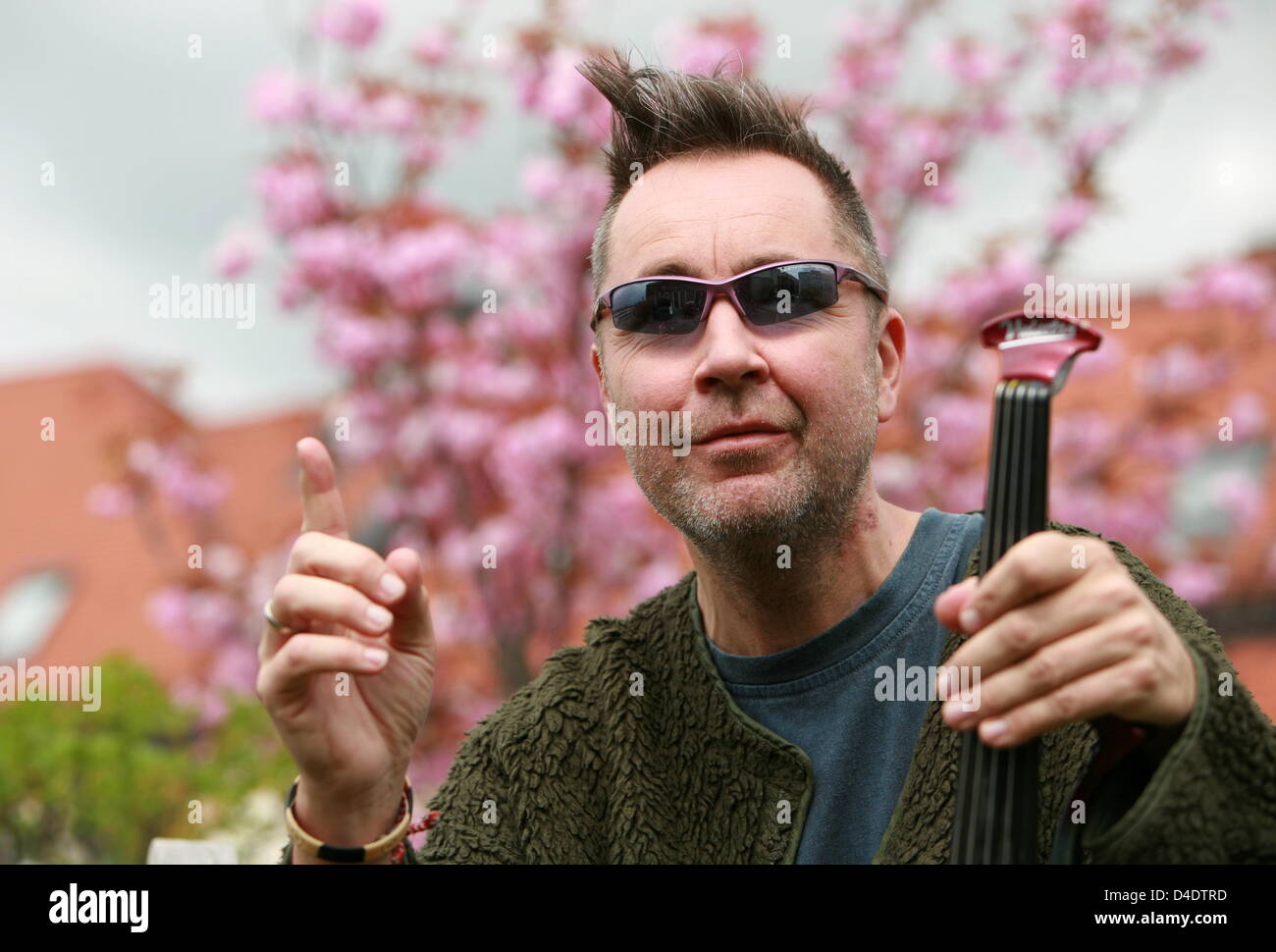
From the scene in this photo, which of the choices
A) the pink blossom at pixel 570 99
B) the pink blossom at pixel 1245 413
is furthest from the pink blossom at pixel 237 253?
the pink blossom at pixel 1245 413

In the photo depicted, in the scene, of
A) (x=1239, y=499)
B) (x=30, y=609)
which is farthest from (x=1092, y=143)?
(x=30, y=609)

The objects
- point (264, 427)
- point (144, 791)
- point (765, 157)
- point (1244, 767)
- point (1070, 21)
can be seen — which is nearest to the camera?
point (1244, 767)

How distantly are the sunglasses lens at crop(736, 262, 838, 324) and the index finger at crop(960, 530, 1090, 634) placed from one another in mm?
829

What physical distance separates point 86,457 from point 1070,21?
10075 millimetres

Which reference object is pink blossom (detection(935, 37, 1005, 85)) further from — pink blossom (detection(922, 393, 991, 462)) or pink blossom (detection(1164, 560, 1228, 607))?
pink blossom (detection(1164, 560, 1228, 607))

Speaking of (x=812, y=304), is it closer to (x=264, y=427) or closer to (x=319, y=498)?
(x=319, y=498)

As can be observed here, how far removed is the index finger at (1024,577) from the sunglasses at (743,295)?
83cm

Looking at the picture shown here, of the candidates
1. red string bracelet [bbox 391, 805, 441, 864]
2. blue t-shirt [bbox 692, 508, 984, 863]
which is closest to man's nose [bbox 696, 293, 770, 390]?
blue t-shirt [bbox 692, 508, 984, 863]

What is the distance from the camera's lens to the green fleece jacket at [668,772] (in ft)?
5.37

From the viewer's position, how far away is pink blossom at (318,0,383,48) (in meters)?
5.25

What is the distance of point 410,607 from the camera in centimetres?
156

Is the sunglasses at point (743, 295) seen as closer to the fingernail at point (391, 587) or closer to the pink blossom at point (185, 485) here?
the fingernail at point (391, 587)
